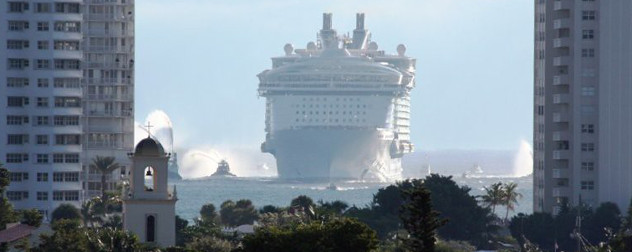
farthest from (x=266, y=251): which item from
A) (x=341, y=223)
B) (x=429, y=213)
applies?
(x=429, y=213)

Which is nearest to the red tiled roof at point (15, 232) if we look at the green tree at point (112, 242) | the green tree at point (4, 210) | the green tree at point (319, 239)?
the green tree at point (4, 210)

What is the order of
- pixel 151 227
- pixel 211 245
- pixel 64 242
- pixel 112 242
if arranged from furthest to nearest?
1. pixel 211 245
2. pixel 151 227
3. pixel 64 242
4. pixel 112 242

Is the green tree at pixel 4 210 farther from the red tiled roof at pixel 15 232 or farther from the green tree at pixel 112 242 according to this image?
the green tree at pixel 112 242

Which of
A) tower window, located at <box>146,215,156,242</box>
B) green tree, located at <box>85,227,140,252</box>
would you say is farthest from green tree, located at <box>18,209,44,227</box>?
green tree, located at <box>85,227,140,252</box>

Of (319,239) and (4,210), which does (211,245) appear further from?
(319,239)

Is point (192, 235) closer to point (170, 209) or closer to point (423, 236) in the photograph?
point (170, 209)

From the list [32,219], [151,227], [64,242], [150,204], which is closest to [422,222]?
[150,204]
